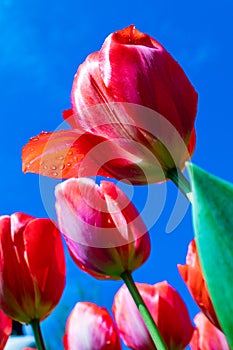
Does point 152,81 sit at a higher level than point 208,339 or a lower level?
higher

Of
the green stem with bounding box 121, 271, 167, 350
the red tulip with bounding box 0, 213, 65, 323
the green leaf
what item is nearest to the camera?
the green leaf

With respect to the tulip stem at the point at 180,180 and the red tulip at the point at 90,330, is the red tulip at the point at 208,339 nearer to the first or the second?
the red tulip at the point at 90,330

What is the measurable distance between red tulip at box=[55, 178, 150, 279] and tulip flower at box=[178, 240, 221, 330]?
0.13ft

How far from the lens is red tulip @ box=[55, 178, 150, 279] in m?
0.37

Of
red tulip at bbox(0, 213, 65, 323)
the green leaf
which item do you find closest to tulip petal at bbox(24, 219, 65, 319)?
red tulip at bbox(0, 213, 65, 323)

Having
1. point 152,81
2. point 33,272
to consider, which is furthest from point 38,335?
point 152,81

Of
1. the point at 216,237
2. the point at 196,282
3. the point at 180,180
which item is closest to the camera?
the point at 216,237

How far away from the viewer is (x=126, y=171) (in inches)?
12.9

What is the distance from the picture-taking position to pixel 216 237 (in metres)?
0.17

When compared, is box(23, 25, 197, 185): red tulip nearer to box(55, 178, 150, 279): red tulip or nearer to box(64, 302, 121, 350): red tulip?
box(55, 178, 150, 279): red tulip

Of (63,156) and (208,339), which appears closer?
(63,156)

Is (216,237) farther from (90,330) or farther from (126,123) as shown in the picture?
(90,330)

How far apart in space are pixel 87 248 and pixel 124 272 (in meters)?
0.04

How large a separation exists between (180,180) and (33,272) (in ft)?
0.59
